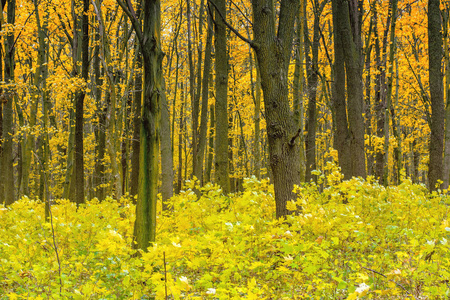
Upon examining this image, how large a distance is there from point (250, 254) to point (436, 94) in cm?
741

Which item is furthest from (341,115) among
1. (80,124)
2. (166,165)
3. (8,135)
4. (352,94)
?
(8,135)

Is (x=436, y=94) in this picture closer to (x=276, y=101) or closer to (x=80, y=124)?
(x=276, y=101)

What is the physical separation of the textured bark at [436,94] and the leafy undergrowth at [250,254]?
3.34 meters

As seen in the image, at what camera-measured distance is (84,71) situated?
8523 mm

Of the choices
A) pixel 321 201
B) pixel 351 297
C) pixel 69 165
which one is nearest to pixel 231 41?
Result: pixel 69 165

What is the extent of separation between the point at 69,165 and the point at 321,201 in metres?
5.55

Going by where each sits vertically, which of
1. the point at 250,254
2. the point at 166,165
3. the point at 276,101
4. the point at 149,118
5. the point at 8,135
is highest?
the point at 8,135

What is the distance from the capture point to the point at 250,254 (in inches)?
128

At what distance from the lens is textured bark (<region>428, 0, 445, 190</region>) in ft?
26.2

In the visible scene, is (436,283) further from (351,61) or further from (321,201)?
(351,61)

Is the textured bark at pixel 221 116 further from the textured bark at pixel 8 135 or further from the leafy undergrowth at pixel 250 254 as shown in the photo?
the textured bark at pixel 8 135

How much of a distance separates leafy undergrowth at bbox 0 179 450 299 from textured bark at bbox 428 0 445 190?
3.34 m

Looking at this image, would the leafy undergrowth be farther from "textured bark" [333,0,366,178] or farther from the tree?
"textured bark" [333,0,366,178]

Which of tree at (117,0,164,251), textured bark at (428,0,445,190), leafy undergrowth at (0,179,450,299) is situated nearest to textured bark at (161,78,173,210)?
leafy undergrowth at (0,179,450,299)
